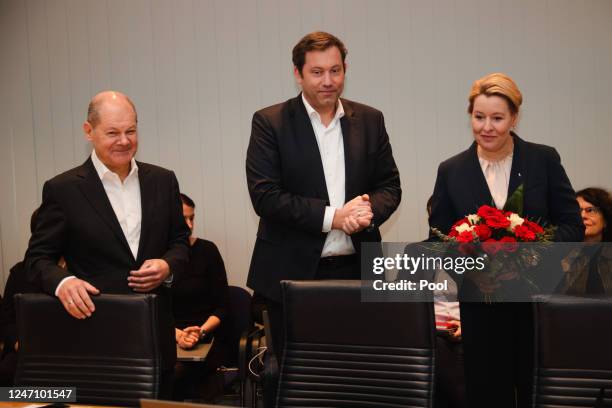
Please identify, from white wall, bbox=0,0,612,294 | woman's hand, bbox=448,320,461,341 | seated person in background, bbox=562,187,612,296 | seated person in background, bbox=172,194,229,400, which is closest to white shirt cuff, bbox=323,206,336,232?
seated person in background, bbox=562,187,612,296

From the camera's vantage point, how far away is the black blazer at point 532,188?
9.44 ft

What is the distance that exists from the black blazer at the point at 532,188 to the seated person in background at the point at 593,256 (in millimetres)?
146

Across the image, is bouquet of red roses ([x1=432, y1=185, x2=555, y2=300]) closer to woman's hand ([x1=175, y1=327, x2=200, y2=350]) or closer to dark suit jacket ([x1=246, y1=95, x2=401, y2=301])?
dark suit jacket ([x1=246, y1=95, x2=401, y2=301])

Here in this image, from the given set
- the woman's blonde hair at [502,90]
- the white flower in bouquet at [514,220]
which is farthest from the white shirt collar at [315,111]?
the white flower in bouquet at [514,220]

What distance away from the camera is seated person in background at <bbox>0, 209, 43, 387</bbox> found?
170 inches

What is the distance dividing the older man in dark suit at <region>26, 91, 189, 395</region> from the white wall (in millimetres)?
2215

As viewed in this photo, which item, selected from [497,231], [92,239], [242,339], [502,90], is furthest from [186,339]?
[502,90]

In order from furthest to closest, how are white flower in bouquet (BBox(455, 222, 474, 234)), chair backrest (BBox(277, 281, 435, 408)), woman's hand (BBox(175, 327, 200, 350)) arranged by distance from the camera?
woman's hand (BBox(175, 327, 200, 350)), white flower in bouquet (BBox(455, 222, 474, 234)), chair backrest (BBox(277, 281, 435, 408))

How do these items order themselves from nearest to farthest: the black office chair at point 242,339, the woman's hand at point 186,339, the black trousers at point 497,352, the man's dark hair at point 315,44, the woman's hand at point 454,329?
the black trousers at point 497,352 < the man's dark hair at point 315,44 < the woman's hand at point 454,329 < the black office chair at point 242,339 < the woman's hand at point 186,339

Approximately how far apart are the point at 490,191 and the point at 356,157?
58cm

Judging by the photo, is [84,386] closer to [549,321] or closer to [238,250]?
[549,321]

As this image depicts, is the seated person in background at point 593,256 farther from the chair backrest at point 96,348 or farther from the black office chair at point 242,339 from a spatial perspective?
the black office chair at point 242,339

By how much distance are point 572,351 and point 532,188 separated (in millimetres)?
807

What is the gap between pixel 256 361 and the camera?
3822 mm
